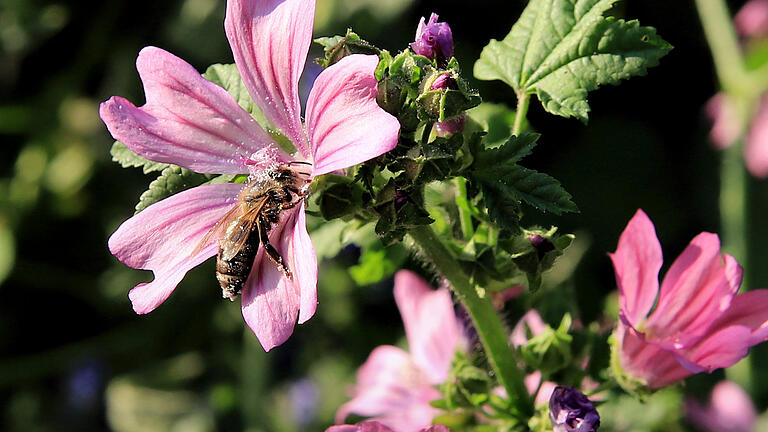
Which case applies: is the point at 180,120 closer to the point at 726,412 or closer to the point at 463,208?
the point at 463,208

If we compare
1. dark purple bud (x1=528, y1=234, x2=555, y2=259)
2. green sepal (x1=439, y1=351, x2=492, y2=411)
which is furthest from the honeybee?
green sepal (x1=439, y1=351, x2=492, y2=411)

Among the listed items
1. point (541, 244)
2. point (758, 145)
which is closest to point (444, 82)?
point (541, 244)

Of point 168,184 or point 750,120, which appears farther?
point 750,120

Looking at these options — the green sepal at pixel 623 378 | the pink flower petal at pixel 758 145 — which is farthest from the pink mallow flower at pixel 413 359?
the pink flower petal at pixel 758 145

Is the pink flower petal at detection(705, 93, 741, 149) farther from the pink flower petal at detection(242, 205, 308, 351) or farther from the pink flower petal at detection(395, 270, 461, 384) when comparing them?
the pink flower petal at detection(242, 205, 308, 351)

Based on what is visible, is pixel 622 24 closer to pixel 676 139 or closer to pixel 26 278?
pixel 676 139
